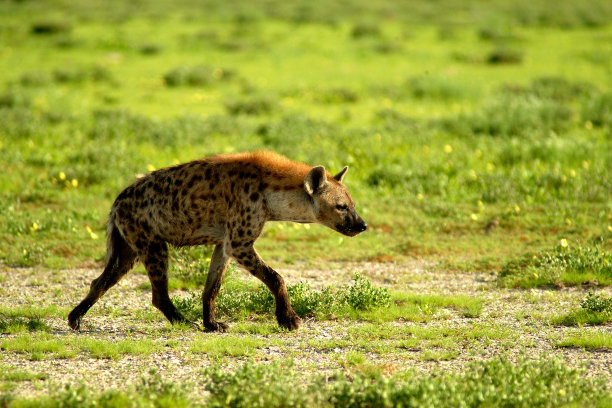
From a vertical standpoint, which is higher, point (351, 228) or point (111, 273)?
point (351, 228)

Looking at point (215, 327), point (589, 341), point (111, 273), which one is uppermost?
point (111, 273)

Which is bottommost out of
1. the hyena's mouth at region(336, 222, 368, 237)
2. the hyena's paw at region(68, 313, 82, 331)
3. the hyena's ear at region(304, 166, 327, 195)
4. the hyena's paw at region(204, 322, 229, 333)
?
the hyena's paw at region(204, 322, 229, 333)

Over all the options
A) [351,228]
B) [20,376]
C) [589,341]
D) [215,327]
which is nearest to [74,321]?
[215,327]

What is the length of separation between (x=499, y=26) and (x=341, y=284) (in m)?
22.2

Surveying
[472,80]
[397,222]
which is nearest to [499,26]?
[472,80]

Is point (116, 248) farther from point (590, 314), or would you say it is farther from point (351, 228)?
point (590, 314)

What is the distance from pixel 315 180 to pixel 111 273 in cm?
209

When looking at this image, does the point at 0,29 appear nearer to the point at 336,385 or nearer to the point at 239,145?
the point at 239,145

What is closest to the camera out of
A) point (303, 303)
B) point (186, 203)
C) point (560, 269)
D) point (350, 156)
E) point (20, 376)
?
point (20, 376)

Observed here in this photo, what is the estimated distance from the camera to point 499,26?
29.0 metres

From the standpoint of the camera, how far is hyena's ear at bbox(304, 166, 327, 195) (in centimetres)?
730

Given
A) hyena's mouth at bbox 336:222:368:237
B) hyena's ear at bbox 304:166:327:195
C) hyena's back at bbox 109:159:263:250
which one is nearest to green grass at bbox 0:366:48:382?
hyena's back at bbox 109:159:263:250

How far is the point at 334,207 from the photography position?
7.55 meters

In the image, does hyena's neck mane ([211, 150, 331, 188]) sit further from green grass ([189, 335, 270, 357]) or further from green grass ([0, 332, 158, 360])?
green grass ([0, 332, 158, 360])
